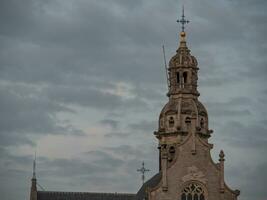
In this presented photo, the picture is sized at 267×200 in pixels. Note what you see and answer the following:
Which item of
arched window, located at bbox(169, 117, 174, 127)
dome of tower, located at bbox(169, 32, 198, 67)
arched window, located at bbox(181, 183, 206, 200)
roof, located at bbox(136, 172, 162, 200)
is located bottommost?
arched window, located at bbox(181, 183, 206, 200)

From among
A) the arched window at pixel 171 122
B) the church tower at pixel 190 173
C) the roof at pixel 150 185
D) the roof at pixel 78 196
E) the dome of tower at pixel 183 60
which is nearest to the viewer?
the church tower at pixel 190 173

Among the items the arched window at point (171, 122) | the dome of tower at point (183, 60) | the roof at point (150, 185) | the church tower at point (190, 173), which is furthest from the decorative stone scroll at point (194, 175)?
the dome of tower at point (183, 60)

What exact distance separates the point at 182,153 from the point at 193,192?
4232 millimetres

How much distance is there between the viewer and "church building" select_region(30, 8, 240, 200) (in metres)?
79.9

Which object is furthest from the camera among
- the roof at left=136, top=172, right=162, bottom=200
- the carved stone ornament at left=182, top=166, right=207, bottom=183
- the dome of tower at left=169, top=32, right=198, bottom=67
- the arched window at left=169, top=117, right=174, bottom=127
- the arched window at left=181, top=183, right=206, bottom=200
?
the dome of tower at left=169, top=32, right=198, bottom=67

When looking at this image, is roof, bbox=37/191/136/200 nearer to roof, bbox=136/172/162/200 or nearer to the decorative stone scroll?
roof, bbox=136/172/162/200

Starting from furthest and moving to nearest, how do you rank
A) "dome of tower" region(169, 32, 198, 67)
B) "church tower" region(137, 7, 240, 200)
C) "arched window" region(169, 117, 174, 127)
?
"dome of tower" region(169, 32, 198, 67) < "arched window" region(169, 117, 174, 127) < "church tower" region(137, 7, 240, 200)

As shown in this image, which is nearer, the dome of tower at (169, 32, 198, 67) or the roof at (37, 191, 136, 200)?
the roof at (37, 191, 136, 200)

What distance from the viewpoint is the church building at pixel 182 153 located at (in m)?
79.9

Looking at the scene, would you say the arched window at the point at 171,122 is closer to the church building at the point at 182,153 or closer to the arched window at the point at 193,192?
the church building at the point at 182,153

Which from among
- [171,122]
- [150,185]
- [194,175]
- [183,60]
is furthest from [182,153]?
[183,60]

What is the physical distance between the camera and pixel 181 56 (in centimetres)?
9212

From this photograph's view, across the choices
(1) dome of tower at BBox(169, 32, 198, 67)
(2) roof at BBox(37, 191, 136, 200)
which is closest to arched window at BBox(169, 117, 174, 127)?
(1) dome of tower at BBox(169, 32, 198, 67)

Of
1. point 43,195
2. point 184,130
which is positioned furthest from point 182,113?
point 43,195
